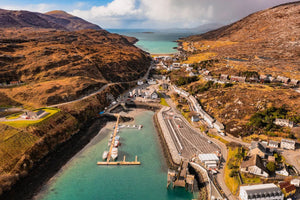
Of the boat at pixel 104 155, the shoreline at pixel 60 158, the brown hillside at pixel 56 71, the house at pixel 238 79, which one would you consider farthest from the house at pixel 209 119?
the brown hillside at pixel 56 71

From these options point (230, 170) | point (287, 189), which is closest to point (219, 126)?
point (230, 170)

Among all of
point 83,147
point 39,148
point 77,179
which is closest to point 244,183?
point 77,179

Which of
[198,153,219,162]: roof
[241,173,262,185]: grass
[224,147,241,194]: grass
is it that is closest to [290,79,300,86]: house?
[224,147,241,194]: grass

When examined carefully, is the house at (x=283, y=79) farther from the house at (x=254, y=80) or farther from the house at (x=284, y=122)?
the house at (x=284, y=122)

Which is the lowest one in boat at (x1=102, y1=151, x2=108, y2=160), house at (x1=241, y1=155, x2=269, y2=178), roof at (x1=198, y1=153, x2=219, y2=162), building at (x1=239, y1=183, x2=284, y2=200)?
boat at (x1=102, y1=151, x2=108, y2=160)

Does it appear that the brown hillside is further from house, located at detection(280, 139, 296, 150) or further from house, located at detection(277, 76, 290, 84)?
house, located at detection(277, 76, 290, 84)
